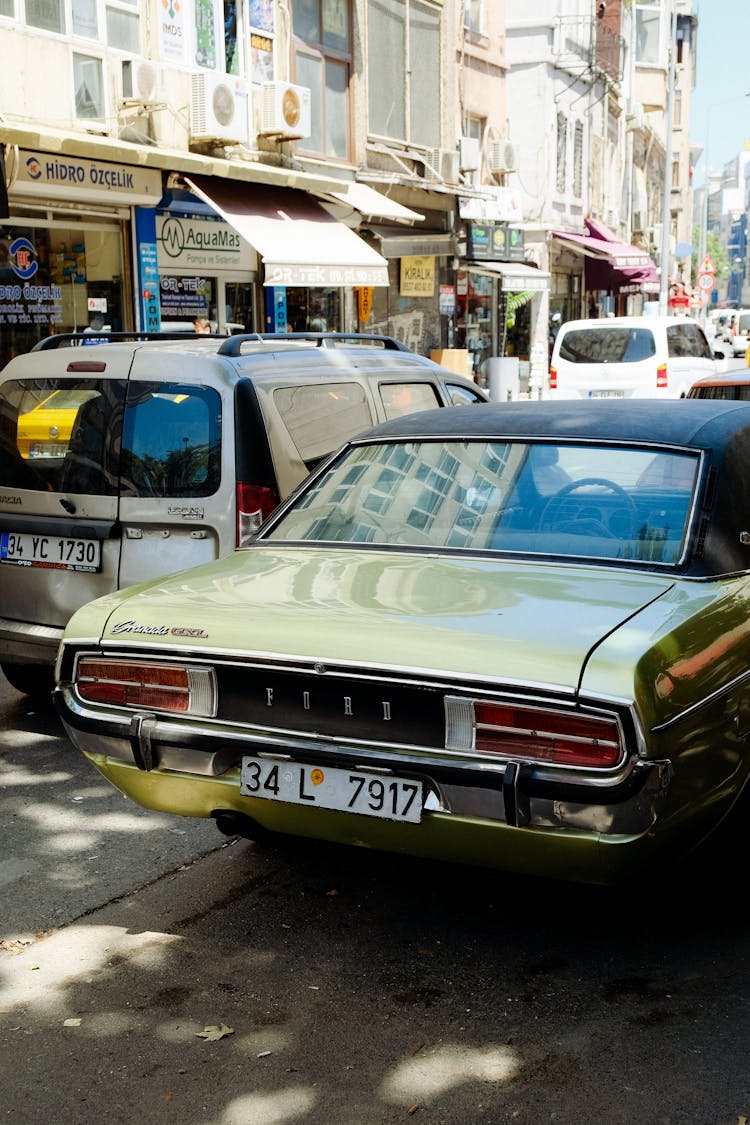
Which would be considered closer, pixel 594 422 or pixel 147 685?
pixel 147 685

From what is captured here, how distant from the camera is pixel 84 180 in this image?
14.0m

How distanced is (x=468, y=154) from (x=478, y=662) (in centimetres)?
2223

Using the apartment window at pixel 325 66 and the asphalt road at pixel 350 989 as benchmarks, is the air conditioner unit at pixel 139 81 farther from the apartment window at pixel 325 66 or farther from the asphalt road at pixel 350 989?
the asphalt road at pixel 350 989

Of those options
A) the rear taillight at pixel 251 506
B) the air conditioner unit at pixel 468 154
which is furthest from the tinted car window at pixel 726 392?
the air conditioner unit at pixel 468 154

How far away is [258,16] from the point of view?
17.8 meters

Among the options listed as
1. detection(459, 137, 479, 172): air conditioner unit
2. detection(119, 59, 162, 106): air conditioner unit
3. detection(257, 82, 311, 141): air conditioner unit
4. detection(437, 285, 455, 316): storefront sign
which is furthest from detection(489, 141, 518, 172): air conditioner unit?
detection(119, 59, 162, 106): air conditioner unit

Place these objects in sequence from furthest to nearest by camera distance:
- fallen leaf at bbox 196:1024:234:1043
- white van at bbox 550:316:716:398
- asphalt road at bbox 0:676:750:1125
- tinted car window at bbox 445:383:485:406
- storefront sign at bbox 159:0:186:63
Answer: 1. white van at bbox 550:316:716:398
2. storefront sign at bbox 159:0:186:63
3. tinted car window at bbox 445:383:485:406
4. fallen leaf at bbox 196:1024:234:1043
5. asphalt road at bbox 0:676:750:1125

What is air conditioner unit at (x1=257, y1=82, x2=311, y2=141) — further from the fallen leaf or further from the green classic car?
the fallen leaf

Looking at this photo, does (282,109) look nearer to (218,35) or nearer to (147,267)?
(218,35)

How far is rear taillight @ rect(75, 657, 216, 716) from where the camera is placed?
3.75 metres

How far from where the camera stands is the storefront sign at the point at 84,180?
1316 cm

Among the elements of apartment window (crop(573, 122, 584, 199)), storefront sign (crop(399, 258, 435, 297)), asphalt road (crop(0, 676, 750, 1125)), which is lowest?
asphalt road (crop(0, 676, 750, 1125))

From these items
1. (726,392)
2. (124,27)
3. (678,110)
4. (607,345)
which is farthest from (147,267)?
(678,110)

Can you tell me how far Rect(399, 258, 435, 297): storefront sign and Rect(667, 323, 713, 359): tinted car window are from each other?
534 cm
